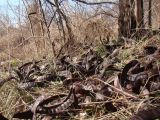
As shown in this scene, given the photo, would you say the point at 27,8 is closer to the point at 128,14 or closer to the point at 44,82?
the point at 128,14

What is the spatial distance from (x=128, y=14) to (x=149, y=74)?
3346mm

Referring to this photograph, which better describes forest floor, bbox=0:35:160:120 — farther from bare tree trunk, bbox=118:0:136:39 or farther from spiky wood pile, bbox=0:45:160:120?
bare tree trunk, bbox=118:0:136:39

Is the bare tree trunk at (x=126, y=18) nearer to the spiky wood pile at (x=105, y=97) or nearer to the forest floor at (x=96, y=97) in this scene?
the forest floor at (x=96, y=97)

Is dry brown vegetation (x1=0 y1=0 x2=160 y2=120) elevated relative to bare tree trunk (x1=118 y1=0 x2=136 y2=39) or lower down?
lower down

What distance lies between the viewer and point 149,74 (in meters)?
2.19

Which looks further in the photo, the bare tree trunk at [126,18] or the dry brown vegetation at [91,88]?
the bare tree trunk at [126,18]

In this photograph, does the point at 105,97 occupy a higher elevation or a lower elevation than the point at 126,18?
lower

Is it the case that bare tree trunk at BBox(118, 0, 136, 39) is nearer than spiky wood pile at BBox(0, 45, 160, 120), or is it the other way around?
spiky wood pile at BBox(0, 45, 160, 120)

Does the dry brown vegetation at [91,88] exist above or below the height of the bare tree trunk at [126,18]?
below

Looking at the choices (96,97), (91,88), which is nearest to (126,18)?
(91,88)

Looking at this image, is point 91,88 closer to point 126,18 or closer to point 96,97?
point 96,97

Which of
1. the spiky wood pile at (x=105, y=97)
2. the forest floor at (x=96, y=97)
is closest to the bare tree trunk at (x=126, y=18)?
the forest floor at (x=96, y=97)

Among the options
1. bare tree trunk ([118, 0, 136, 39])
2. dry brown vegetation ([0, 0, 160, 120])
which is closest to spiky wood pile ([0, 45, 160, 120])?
dry brown vegetation ([0, 0, 160, 120])

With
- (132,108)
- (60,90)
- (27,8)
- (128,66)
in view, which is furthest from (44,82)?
(27,8)
